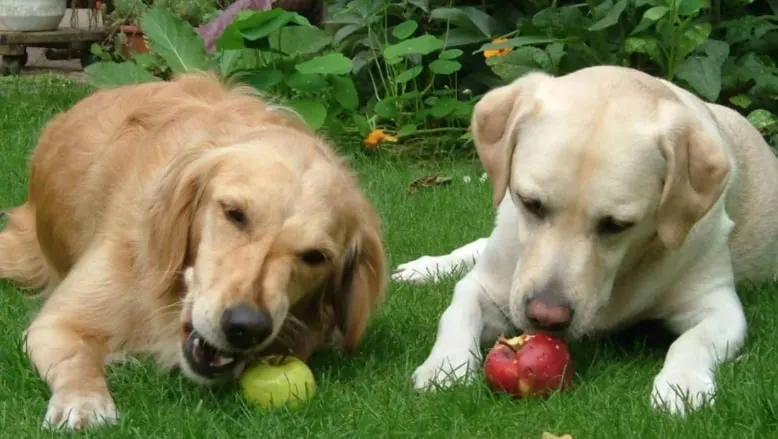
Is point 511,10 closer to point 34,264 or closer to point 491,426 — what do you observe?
point 34,264

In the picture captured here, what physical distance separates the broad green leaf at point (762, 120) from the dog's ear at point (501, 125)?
3.11 metres

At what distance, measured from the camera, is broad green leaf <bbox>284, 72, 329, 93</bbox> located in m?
6.96

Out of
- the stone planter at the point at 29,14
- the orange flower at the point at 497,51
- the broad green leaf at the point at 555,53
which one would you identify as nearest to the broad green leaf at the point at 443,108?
the orange flower at the point at 497,51

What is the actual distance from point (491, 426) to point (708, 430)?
1.77ft

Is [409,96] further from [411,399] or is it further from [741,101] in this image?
[411,399]

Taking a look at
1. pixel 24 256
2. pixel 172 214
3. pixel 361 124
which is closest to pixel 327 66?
pixel 361 124

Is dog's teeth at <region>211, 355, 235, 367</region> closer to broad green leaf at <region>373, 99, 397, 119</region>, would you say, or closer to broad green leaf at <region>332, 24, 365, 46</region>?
broad green leaf at <region>373, 99, 397, 119</region>

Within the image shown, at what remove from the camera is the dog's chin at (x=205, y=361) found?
3400 millimetres

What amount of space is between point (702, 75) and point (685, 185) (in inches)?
133

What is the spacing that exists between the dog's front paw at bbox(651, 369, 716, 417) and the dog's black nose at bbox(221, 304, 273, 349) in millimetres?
1038

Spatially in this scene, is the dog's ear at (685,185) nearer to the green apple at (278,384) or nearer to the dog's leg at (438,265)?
the green apple at (278,384)

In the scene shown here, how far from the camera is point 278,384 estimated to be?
11.1 feet

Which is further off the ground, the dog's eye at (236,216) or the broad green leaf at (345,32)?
the dog's eye at (236,216)

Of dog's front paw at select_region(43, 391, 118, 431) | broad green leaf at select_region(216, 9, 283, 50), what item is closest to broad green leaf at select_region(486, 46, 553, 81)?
broad green leaf at select_region(216, 9, 283, 50)
